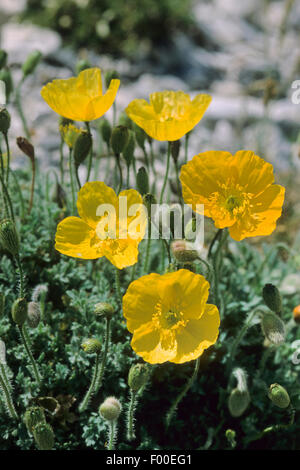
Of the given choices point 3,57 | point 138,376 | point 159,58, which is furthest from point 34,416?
point 159,58

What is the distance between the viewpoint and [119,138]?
2027 millimetres

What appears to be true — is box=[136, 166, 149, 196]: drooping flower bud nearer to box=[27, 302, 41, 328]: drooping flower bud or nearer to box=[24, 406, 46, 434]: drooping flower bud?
box=[27, 302, 41, 328]: drooping flower bud

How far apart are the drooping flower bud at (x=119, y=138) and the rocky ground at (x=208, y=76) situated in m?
2.02

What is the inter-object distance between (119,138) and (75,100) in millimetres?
218

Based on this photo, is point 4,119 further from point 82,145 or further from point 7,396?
point 7,396

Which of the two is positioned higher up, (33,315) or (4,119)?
(4,119)

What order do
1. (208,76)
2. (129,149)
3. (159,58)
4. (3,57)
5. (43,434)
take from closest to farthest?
(43,434), (129,149), (3,57), (159,58), (208,76)

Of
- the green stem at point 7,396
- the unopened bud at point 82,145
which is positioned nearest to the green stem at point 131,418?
the green stem at point 7,396

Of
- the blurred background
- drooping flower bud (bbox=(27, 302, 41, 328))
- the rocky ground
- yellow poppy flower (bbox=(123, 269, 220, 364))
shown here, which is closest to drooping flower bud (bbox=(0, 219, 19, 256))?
drooping flower bud (bbox=(27, 302, 41, 328))

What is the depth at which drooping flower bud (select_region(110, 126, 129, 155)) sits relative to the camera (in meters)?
2.01

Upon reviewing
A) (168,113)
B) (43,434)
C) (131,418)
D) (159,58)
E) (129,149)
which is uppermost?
(159,58)

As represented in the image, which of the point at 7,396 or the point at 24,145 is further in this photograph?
the point at 24,145

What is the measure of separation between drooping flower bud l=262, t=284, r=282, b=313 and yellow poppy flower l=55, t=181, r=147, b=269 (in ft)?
1.61
